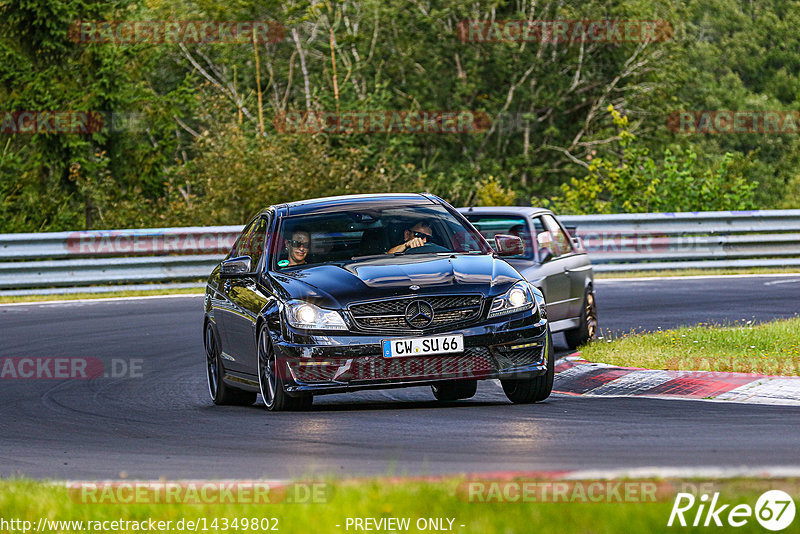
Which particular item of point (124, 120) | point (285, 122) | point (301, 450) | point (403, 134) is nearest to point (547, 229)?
point (301, 450)

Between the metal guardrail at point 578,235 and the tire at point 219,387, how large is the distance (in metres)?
11.6

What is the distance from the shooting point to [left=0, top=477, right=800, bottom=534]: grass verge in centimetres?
546

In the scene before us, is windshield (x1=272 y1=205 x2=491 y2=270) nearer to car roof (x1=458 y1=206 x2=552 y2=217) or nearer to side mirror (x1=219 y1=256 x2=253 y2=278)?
side mirror (x1=219 y1=256 x2=253 y2=278)

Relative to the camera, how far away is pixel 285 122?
2872 centimetres

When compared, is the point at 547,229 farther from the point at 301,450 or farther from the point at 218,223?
the point at 218,223

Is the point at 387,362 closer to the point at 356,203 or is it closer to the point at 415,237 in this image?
the point at 415,237

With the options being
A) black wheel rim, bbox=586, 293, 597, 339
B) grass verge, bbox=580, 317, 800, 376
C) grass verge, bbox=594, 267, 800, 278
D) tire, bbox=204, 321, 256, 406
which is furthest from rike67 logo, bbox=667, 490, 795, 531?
grass verge, bbox=594, 267, 800, 278

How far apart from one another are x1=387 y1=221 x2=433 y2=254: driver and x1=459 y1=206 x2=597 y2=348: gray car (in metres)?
2.80

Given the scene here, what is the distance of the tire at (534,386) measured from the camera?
10383 mm

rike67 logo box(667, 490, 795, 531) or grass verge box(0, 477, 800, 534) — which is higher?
rike67 logo box(667, 490, 795, 531)

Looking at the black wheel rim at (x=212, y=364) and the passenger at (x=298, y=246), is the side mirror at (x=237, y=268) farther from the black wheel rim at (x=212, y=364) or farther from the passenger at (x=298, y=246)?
the black wheel rim at (x=212, y=364)

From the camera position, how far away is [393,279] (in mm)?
10055

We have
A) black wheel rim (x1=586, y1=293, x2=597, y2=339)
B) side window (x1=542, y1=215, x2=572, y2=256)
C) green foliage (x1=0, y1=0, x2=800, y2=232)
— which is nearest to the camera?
side window (x1=542, y1=215, x2=572, y2=256)

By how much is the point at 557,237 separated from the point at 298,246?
4.87 m
